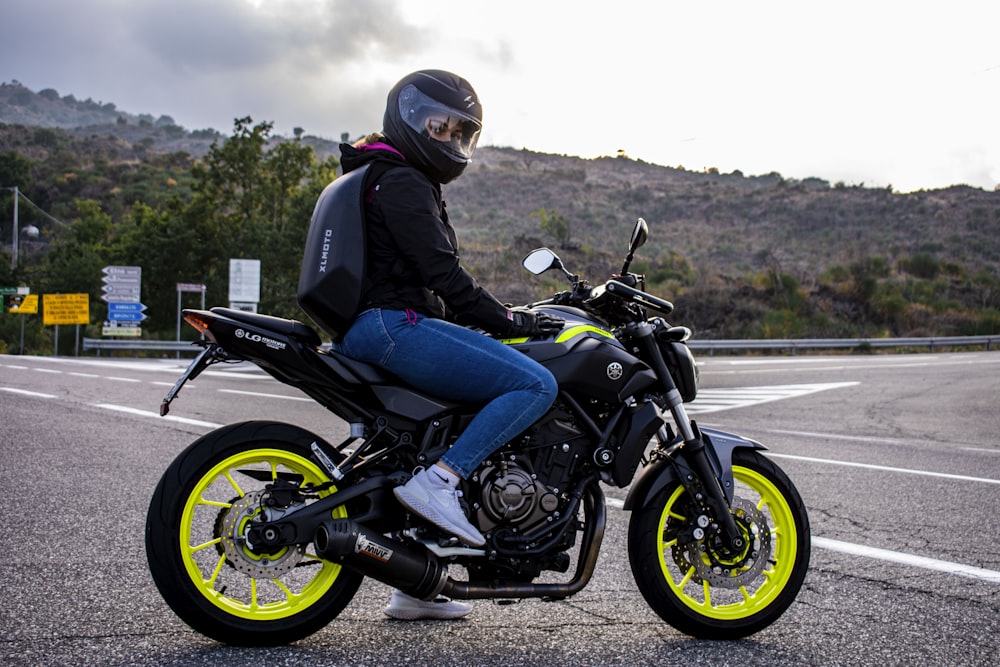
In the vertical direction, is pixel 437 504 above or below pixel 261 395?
above

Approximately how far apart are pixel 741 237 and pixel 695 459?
75268 mm

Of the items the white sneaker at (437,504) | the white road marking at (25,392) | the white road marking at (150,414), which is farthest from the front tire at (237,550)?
the white road marking at (25,392)

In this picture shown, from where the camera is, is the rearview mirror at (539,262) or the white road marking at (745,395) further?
the white road marking at (745,395)

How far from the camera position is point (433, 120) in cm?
384

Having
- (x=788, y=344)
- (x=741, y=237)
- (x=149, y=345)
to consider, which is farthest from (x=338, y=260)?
(x=741, y=237)

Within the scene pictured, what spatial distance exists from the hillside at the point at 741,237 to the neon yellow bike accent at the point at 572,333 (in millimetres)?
33163

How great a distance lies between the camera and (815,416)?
13.4 metres

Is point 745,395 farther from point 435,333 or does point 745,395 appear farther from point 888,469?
point 435,333

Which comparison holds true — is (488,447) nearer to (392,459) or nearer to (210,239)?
(392,459)

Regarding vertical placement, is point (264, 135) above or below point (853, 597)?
above

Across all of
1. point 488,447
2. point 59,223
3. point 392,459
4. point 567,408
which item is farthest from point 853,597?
point 59,223

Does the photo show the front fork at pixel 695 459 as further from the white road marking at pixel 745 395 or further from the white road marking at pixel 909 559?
the white road marking at pixel 745 395

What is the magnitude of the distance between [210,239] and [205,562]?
43.6 meters

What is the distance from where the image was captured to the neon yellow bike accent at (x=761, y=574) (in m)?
3.85
